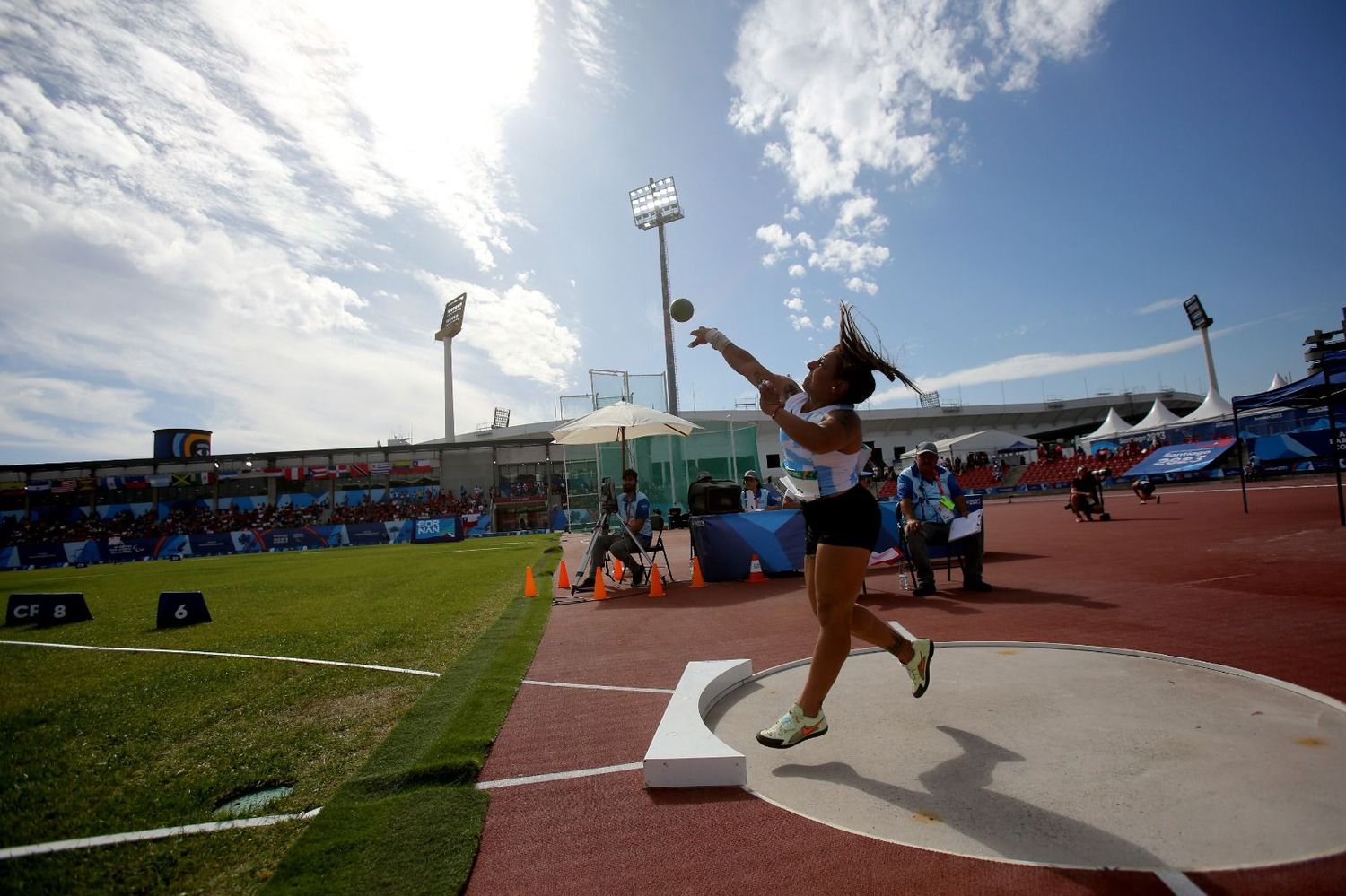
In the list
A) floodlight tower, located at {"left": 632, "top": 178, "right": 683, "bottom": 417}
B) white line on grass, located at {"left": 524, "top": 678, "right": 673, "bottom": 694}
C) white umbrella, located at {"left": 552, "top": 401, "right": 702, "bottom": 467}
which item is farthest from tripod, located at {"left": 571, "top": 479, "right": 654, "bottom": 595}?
floodlight tower, located at {"left": 632, "top": 178, "right": 683, "bottom": 417}

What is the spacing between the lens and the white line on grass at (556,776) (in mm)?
2869

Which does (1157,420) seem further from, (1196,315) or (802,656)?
(802,656)

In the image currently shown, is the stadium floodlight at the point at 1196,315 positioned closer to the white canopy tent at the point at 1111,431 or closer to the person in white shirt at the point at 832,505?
the white canopy tent at the point at 1111,431

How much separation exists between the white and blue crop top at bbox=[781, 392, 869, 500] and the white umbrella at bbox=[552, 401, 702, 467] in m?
7.27

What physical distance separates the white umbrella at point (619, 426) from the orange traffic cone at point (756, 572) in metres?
2.51

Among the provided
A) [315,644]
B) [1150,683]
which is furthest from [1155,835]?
[315,644]

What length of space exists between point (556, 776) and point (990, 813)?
1.89 m

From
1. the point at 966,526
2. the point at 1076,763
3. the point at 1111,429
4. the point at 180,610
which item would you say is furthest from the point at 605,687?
the point at 1111,429

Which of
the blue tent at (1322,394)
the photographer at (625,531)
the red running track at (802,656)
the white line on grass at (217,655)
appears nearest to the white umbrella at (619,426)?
the photographer at (625,531)

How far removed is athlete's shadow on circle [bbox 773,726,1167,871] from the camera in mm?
1951

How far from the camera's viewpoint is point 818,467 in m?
3.01

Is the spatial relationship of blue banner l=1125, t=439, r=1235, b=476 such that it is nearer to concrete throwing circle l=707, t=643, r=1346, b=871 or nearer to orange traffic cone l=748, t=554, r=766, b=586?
orange traffic cone l=748, t=554, r=766, b=586

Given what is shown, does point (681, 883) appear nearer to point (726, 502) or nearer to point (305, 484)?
point (726, 502)

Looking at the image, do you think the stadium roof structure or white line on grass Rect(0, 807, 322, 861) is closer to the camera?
white line on grass Rect(0, 807, 322, 861)
